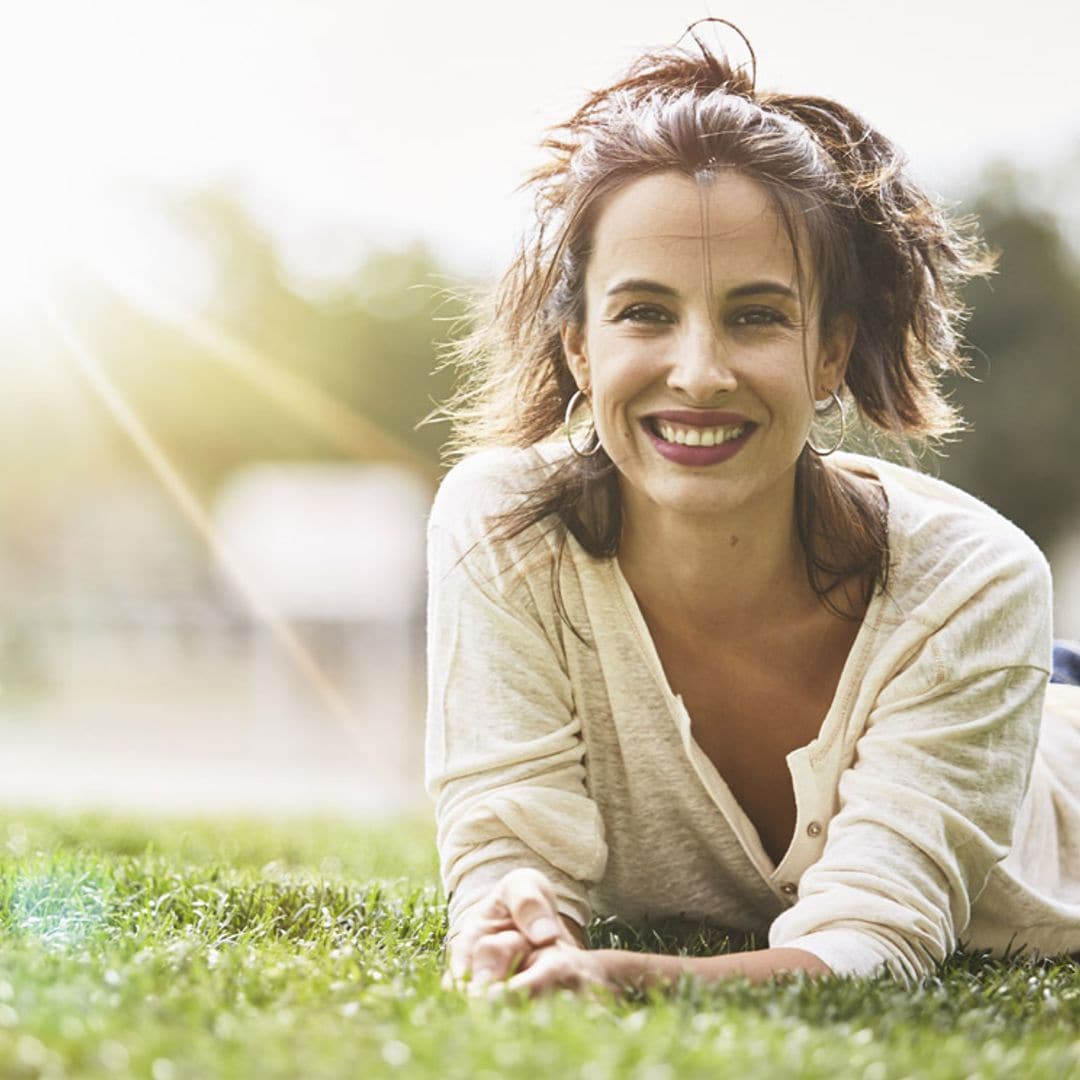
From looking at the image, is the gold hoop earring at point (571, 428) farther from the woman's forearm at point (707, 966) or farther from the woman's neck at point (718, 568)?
the woman's forearm at point (707, 966)

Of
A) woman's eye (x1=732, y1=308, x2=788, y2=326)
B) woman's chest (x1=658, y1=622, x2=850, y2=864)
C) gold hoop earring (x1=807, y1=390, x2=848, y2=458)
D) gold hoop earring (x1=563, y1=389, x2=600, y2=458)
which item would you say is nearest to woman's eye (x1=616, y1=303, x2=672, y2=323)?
woman's eye (x1=732, y1=308, x2=788, y2=326)

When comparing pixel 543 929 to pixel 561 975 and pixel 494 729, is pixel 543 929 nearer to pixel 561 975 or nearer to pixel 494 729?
pixel 561 975

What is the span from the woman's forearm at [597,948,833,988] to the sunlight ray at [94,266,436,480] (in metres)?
26.0

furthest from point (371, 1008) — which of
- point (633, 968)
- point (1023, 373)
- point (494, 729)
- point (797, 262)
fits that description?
point (1023, 373)

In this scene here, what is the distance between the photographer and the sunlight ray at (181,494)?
27703 mm

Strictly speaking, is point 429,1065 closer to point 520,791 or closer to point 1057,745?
point 520,791

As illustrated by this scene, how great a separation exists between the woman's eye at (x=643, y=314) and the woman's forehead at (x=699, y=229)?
0.08 meters

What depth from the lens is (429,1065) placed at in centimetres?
227

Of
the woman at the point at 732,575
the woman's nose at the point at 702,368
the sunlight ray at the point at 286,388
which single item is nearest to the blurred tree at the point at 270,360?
the sunlight ray at the point at 286,388

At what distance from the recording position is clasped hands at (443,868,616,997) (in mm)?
2777

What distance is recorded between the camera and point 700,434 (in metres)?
3.44

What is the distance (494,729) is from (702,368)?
901mm

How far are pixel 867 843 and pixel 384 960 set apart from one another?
3.26ft

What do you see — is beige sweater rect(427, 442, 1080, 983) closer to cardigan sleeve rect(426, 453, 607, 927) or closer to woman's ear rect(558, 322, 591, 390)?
cardigan sleeve rect(426, 453, 607, 927)
